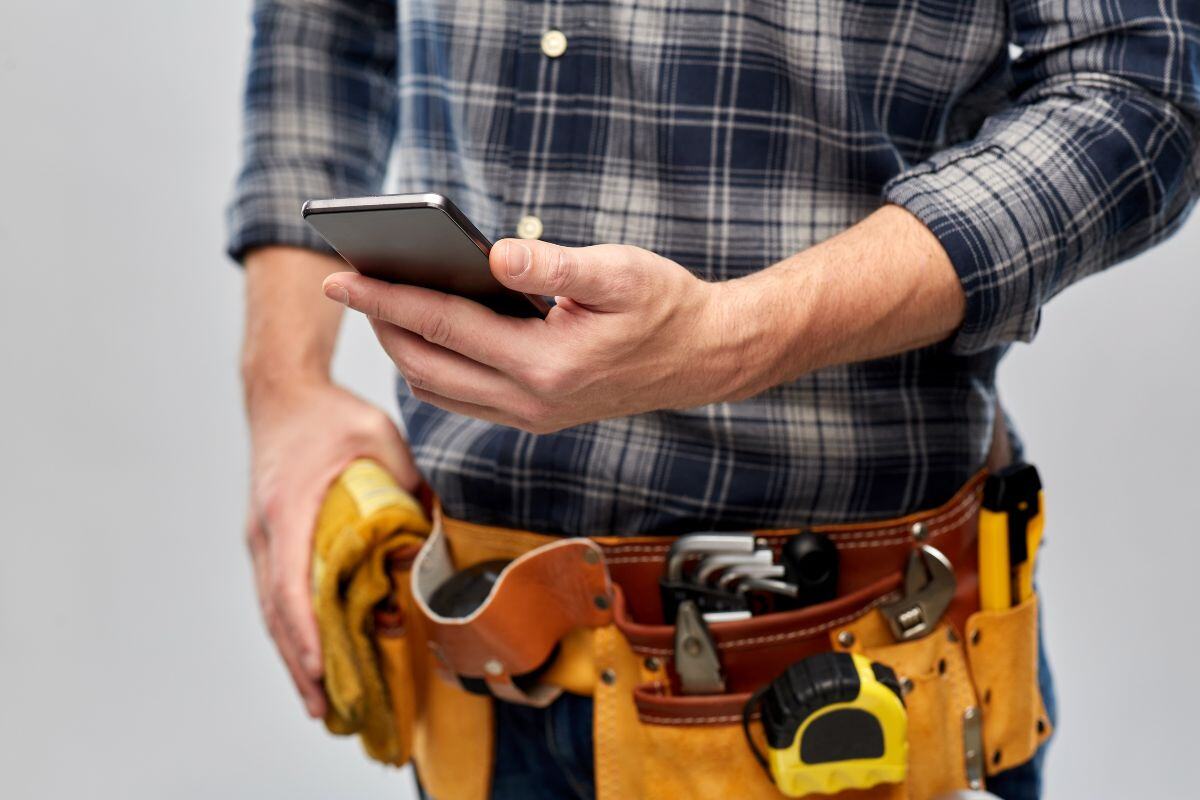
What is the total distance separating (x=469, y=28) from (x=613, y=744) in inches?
24.3

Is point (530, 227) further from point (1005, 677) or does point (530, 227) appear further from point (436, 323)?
point (1005, 677)

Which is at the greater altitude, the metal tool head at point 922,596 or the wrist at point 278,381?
the wrist at point 278,381

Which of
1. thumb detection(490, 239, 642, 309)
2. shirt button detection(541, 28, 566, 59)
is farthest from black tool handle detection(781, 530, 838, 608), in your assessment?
shirt button detection(541, 28, 566, 59)

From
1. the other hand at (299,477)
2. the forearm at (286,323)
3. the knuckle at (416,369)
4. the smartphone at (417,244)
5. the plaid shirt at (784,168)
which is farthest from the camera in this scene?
the forearm at (286,323)

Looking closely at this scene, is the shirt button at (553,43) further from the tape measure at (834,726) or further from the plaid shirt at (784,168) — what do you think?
the tape measure at (834,726)

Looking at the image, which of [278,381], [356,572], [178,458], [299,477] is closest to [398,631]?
[356,572]

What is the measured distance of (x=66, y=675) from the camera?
210 cm

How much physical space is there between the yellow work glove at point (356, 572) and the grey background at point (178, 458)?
1.13 meters

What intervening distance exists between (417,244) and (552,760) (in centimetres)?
57

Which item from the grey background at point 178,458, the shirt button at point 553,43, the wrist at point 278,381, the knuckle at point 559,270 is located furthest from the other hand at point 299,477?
the grey background at point 178,458

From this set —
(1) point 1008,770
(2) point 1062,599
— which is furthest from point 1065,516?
(1) point 1008,770

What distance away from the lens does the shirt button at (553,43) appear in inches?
38.2

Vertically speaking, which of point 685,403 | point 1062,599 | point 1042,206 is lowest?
point 1062,599

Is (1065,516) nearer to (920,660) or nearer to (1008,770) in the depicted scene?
(1008,770)
